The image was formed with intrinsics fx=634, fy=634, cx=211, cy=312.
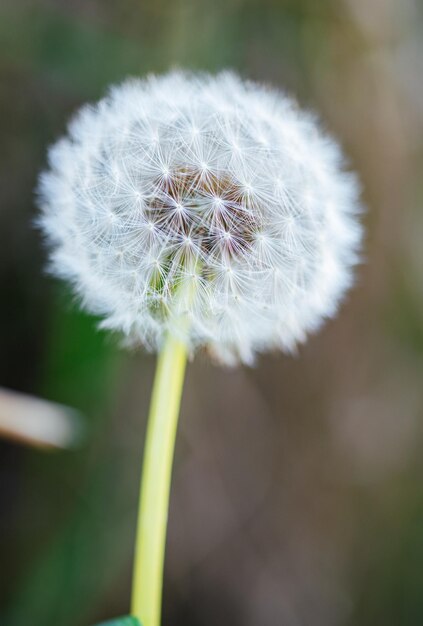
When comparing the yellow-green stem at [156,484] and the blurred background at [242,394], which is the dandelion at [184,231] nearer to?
the yellow-green stem at [156,484]

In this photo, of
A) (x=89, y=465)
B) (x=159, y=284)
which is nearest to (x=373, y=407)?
(x=89, y=465)

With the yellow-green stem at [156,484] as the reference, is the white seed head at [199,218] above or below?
above

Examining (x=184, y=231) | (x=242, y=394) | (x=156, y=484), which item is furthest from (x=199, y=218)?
(x=242, y=394)

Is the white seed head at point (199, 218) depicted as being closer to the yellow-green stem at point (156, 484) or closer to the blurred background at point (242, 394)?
the yellow-green stem at point (156, 484)

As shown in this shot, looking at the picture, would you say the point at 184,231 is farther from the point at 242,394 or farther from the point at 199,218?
the point at 242,394

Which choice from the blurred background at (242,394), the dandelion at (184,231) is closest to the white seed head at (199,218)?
the dandelion at (184,231)

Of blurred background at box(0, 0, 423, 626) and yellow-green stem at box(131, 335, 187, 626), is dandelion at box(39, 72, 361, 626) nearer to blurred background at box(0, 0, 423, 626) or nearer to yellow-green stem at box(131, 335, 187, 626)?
yellow-green stem at box(131, 335, 187, 626)

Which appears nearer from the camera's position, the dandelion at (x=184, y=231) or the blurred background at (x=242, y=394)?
the dandelion at (x=184, y=231)

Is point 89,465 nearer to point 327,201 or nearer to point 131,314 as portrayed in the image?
point 131,314
